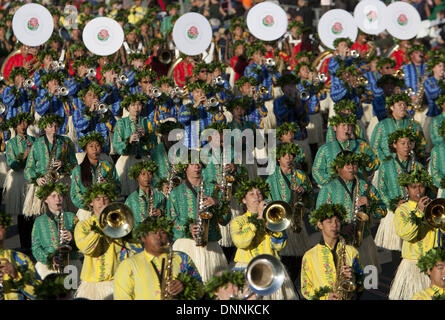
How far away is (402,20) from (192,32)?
14.3 ft

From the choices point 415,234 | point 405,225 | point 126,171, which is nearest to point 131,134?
point 126,171

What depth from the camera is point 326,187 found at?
35.1ft

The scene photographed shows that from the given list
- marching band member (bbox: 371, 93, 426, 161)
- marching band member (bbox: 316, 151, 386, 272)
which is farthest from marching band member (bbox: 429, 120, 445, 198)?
marching band member (bbox: 316, 151, 386, 272)

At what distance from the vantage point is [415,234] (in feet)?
31.6

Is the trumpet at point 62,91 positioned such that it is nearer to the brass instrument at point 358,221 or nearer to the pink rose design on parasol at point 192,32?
the pink rose design on parasol at point 192,32

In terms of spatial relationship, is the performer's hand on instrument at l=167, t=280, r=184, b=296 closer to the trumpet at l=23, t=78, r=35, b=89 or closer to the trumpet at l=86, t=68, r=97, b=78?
the trumpet at l=23, t=78, r=35, b=89

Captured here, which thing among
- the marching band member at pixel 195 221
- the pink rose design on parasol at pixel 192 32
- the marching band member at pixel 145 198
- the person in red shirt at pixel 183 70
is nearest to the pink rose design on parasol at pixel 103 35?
the person in red shirt at pixel 183 70

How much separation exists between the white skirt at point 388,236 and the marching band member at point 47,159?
4387mm

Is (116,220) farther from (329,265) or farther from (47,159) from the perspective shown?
(47,159)

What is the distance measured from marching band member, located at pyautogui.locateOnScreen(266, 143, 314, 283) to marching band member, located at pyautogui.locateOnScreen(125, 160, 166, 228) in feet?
4.96

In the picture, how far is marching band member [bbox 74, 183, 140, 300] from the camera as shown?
9.01 metres

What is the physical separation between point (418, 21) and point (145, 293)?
40.0ft

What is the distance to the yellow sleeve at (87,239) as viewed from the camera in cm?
898
